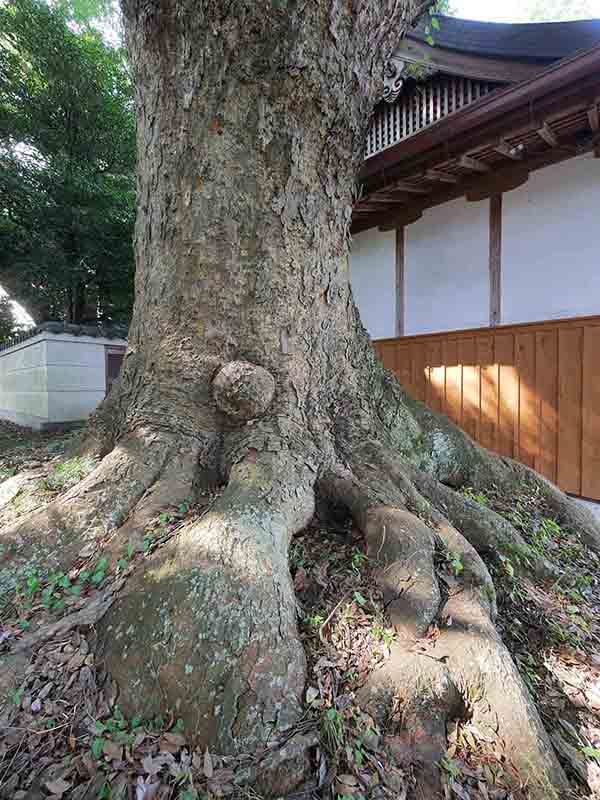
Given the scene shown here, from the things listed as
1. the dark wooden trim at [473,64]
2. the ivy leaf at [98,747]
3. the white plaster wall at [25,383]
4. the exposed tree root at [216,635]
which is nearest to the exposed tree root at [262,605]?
the exposed tree root at [216,635]

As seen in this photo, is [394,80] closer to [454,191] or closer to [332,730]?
[454,191]

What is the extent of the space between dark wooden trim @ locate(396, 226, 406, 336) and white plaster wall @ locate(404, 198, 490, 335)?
0.21ft

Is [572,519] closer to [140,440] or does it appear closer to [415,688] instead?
[415,688]

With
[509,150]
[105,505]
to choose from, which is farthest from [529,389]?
[105,505]

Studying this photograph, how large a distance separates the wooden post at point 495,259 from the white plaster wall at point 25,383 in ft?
21.6

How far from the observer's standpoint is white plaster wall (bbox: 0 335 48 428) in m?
6.18

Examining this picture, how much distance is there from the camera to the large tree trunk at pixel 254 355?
1.47m

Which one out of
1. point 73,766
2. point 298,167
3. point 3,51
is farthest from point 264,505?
point 3,51

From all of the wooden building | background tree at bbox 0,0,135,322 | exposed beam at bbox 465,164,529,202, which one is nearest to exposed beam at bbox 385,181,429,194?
the wooden building

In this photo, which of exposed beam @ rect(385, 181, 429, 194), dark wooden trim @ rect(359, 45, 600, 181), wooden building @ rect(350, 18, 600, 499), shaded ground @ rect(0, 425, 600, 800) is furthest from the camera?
exposed beam @ rect(385, 181, 429, 194)

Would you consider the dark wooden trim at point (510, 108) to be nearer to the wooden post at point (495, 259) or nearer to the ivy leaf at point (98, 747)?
the wooden post at point (495, 259)

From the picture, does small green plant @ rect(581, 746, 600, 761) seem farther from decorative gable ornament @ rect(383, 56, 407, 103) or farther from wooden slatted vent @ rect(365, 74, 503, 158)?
decorative gable ornament @ rect(383, 56, 407, 103)

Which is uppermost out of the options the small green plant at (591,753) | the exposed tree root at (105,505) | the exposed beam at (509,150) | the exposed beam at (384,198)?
the exposed beam at (384,198)

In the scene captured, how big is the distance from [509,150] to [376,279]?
227 cm
